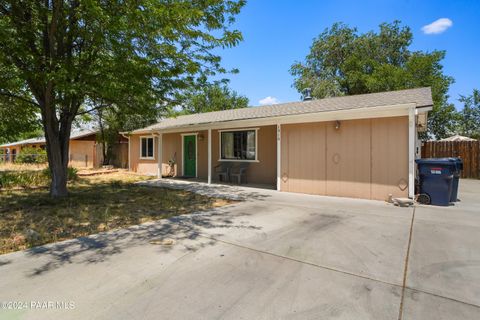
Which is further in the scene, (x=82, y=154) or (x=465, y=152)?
(x=82, y=154)

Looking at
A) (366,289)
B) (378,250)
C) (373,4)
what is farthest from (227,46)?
(373,4)

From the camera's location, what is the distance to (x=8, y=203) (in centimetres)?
688

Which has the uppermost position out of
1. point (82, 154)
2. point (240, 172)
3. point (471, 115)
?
point (471, 115)

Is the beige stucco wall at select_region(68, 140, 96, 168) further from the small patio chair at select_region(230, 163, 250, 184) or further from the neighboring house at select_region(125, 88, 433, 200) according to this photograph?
the small patio chair at select_region(230, 163, 250, 184)

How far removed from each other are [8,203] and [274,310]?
7.71 meters

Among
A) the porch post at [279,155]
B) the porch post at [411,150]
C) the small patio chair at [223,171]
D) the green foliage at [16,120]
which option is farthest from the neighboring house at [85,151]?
the porch post at [411,150]

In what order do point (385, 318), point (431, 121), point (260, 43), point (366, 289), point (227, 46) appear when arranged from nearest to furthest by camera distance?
point (385, 318)
point (366, 289)
point (227, 46)
point (260, 43)
point (431, 121)

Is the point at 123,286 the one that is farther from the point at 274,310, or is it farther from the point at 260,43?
the point at 260,43

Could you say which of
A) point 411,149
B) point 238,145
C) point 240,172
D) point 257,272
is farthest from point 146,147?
point 257,272

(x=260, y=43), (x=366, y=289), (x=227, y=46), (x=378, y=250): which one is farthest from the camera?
(x=260, y=43)

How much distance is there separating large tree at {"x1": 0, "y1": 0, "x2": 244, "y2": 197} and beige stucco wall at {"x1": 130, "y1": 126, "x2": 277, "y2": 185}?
380 centimetres

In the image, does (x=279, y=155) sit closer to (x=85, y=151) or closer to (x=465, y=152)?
(x=465, y=152)

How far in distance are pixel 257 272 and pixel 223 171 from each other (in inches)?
336

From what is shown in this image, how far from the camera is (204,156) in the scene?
12.6 metres
